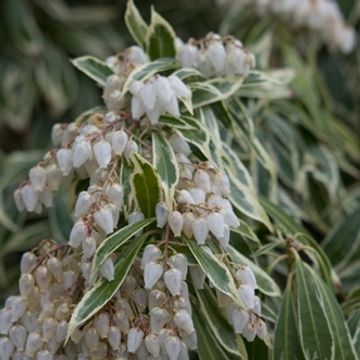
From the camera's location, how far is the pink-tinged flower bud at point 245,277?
1.22m

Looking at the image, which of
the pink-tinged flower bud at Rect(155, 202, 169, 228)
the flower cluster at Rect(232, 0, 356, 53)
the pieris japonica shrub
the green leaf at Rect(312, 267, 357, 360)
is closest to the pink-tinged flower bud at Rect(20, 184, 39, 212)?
the pieris japonica shrub

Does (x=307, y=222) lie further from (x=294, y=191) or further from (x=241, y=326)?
(x=241, y=326)

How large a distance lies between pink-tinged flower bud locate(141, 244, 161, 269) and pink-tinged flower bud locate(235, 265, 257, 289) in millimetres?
115

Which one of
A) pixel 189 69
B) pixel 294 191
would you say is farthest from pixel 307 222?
pixel 189 69

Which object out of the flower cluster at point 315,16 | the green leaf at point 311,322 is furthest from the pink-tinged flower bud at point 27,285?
the flower cluster at point 315,16

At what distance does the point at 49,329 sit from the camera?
123 cm

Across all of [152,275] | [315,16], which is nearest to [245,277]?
[152,275]

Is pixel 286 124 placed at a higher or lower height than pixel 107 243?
lower

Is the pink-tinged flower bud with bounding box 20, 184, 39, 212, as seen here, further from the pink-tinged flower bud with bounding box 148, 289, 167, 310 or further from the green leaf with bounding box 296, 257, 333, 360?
the green leaf with bounding box 296, 257, 333, 360


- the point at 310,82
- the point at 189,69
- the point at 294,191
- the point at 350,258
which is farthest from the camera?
the point at 310,82

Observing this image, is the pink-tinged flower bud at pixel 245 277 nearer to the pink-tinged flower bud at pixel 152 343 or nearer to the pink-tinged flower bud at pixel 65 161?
the pink-tinged flower bud at pixel 152 343

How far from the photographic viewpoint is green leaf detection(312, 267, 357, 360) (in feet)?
4.42

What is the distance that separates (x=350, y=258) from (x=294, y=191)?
0.29 m

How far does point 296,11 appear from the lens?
81.7 inches
